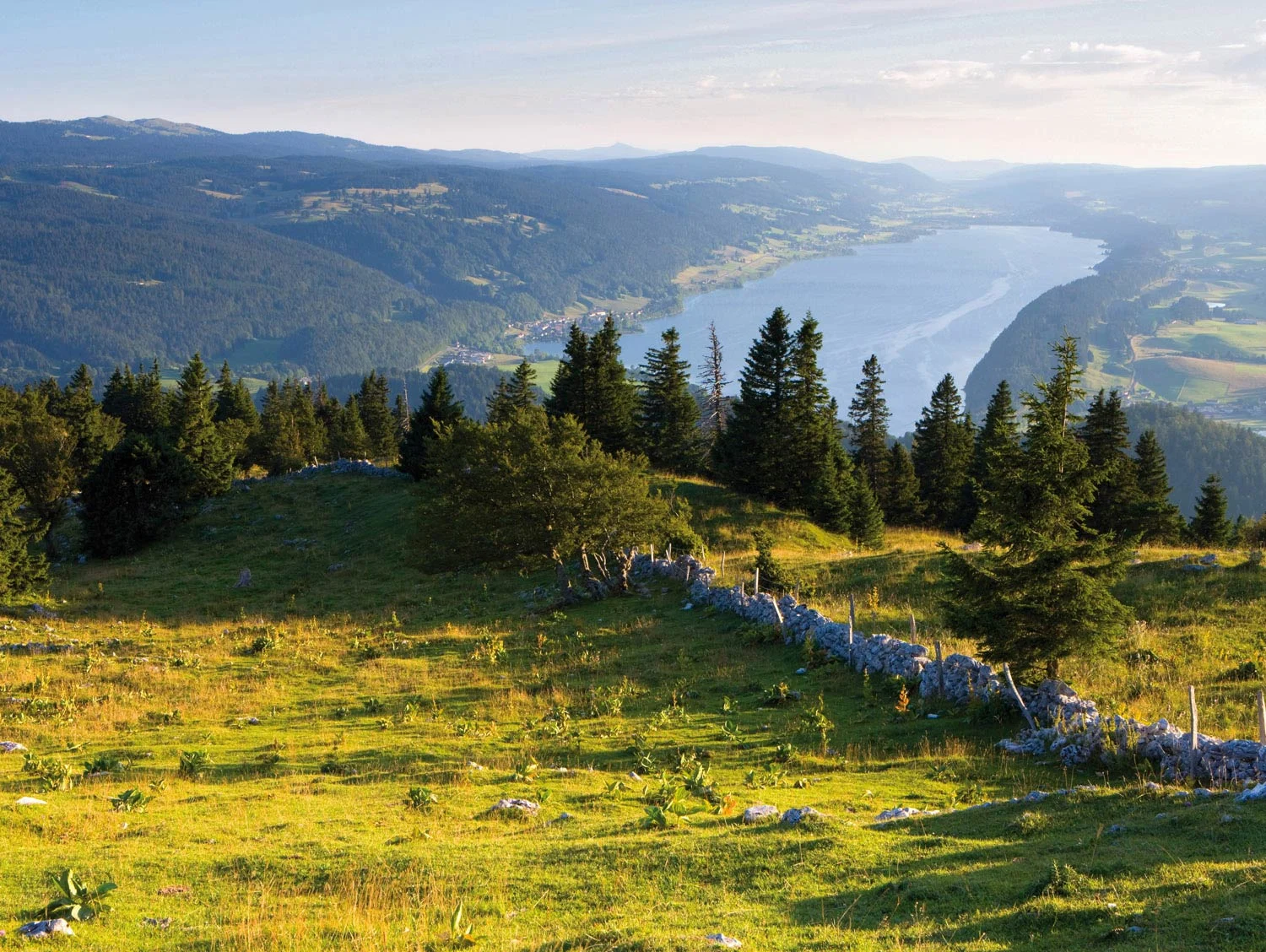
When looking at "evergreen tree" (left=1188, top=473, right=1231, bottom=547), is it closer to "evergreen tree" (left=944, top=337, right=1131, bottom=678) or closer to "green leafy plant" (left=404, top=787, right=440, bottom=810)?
"evergreen tree" (left=944, top=337, right=1131, bottom=678)

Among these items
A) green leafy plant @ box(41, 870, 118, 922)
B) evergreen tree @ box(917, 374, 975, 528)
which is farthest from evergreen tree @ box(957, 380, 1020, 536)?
green leafy plant @ box(41, 870, 118, 922)

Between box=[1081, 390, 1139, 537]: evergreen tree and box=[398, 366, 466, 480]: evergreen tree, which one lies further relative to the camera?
box=[398, 366, 466, 480]: evergreen tree

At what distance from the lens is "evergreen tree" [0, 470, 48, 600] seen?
38.1 metres

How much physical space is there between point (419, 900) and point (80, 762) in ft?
37.0

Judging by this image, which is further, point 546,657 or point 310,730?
point 546,657

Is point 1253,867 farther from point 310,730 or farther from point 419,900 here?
point 310,730

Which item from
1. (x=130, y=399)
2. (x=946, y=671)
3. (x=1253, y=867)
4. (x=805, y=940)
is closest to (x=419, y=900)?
(x=805, y=940)

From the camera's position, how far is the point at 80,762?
17.1 m

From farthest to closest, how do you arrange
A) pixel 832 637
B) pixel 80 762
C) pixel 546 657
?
pixel 546 657 < pixel 832 637 < pixel 80 762

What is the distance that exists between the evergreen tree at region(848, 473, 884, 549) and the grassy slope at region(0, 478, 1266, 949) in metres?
18.7

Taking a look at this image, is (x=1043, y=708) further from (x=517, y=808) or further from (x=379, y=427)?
(x=379, y=427)

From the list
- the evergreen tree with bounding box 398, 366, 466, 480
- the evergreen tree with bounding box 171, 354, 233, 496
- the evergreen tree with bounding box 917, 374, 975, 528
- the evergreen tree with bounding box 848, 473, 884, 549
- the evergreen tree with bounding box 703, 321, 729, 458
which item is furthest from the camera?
the evergreen tree with bounding box 917, 374, 975, 528

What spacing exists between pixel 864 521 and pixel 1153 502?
16527mm

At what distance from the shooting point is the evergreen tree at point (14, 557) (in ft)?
125
